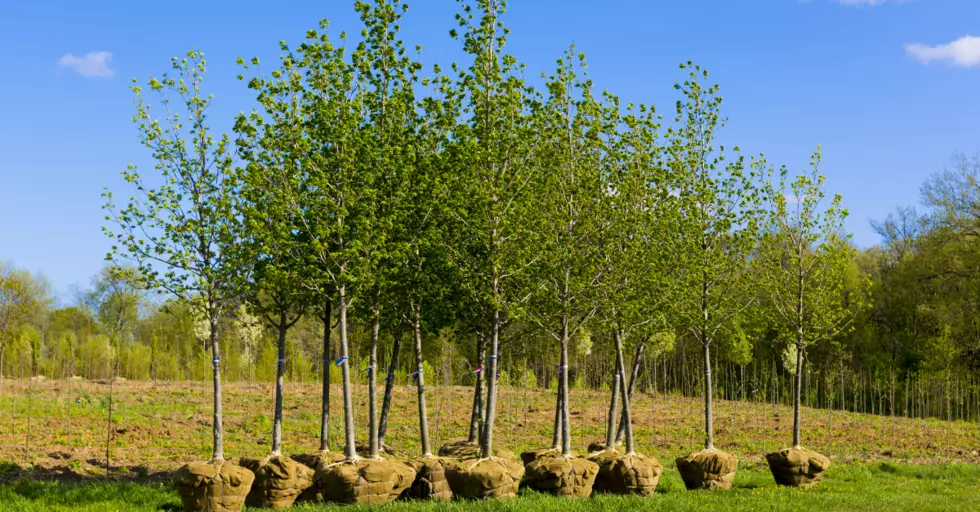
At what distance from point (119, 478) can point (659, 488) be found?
1012cm

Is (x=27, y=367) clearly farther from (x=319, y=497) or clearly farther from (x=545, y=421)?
(x=319, y=497)

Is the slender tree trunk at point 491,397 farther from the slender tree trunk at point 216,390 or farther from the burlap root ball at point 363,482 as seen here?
the slender tree trunk at point 216,390

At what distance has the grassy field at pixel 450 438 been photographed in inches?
555

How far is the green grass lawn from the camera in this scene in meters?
12.7

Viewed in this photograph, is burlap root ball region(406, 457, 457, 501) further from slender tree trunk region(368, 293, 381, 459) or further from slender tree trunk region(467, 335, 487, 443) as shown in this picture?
slender tree trunk region(467, 335, 487, 443)

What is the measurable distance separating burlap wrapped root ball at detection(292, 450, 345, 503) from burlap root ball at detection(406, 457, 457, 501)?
1.44 m

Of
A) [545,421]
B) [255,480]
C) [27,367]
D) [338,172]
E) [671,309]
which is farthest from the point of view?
[27,367]

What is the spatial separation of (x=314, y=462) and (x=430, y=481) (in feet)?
7.04

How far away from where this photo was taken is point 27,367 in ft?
153

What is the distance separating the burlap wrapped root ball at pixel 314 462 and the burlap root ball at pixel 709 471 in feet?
19.9

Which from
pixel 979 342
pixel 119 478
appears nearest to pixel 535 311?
pixel 119 478

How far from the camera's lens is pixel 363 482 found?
13.0 meters

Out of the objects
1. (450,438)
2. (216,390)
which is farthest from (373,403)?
(450,438)

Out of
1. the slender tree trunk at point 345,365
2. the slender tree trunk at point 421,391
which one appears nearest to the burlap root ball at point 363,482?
the slender tree trunk at point 345,365
